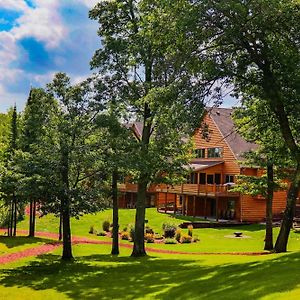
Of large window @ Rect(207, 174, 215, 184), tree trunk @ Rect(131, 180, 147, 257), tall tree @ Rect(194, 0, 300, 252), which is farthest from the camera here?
large window @ Rect(207, 174, 215, 184)

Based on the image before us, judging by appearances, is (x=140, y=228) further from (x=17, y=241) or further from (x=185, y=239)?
(x=17, y=241)

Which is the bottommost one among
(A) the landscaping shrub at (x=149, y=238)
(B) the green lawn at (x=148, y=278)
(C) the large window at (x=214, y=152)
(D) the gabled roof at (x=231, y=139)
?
(A) the landscaping shrub at (x=149, y=238)

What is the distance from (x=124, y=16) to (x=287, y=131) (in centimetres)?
1186

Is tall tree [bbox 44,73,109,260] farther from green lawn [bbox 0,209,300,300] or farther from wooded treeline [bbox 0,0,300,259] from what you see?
green lawn [bbox 0,209,300,300]

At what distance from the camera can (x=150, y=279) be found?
15.6 meters

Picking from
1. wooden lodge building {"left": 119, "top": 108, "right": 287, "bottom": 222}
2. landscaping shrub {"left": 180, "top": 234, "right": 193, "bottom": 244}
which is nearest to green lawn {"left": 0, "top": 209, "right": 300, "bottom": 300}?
landscaping shrub {"left": 180, "top": 234, "right": 193, "bottom": 244}

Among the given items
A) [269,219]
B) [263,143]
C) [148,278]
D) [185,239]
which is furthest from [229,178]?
[148,278]

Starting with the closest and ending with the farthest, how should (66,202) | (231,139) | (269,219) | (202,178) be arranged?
(66,202), (269,219), (231,139), (202,178)

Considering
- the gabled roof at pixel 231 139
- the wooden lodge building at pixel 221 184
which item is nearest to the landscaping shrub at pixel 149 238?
the wooden lodge building at pixel 221 184

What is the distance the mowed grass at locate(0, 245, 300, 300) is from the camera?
1099 cm

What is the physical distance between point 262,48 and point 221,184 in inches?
1350

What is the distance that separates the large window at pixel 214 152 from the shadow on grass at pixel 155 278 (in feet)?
102

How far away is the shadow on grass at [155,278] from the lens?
11177 millimetres

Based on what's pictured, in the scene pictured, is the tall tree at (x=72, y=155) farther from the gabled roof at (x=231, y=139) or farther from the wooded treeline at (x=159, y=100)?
the gabled roof at (x=231, y=139)
